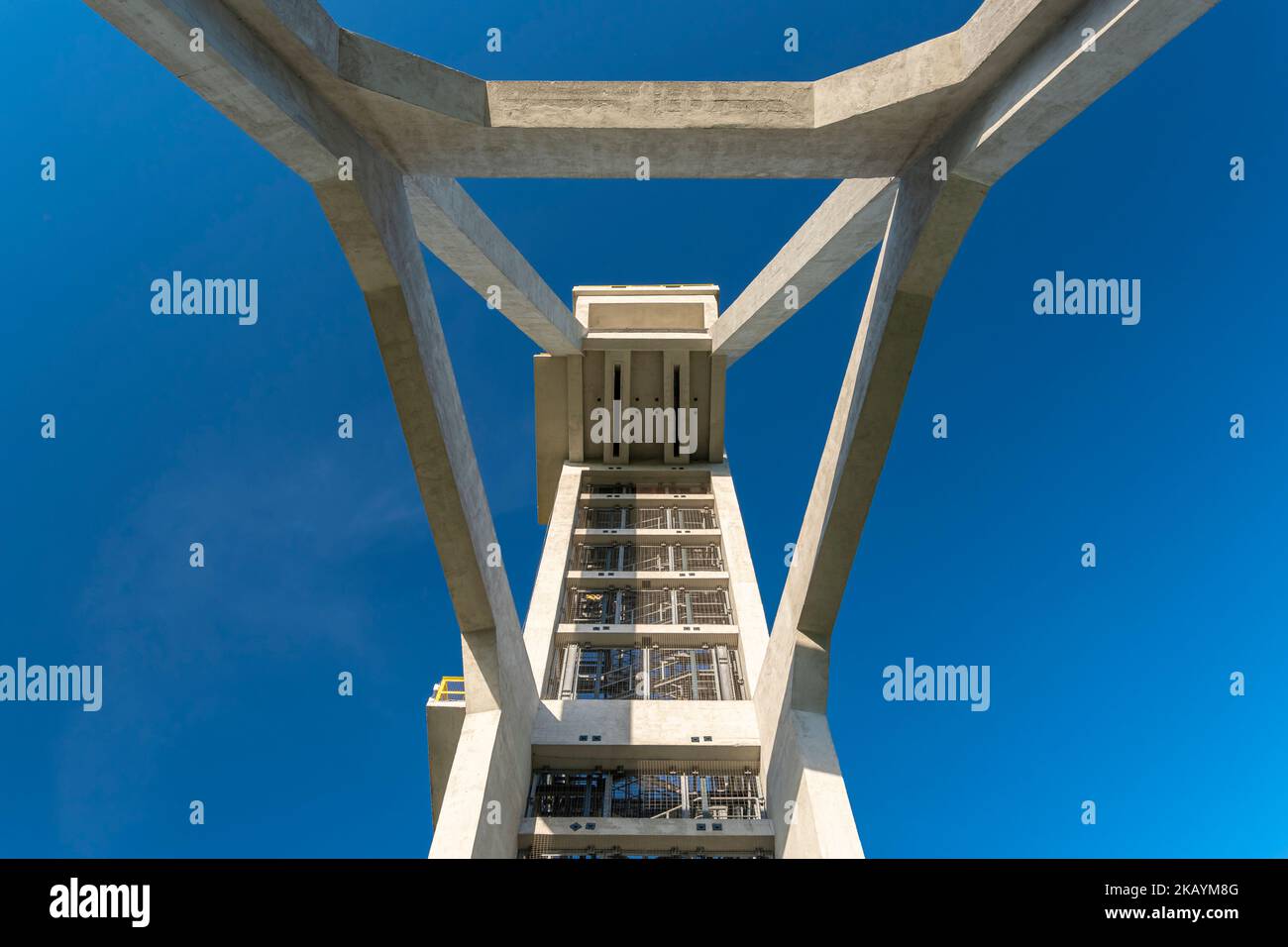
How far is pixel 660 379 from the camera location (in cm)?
2105

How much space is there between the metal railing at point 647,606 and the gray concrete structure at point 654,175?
0.40m

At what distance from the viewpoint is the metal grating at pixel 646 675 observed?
1398cm

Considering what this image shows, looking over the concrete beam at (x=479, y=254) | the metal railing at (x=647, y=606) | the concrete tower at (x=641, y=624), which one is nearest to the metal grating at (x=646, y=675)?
the concrete tower at (x=641, y=624)

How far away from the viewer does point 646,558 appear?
61.2ft

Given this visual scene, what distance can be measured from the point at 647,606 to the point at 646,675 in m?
2.57

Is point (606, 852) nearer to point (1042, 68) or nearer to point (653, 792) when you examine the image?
point (653, 792)

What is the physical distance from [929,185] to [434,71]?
4.86 metres

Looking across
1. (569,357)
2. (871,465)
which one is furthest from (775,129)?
(569,357)

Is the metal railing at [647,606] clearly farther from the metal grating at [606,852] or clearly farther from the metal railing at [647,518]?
the metal grating at [606,852]

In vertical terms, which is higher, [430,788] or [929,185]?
[929,185]

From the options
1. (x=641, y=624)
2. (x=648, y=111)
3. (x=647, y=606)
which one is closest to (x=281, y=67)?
(x=648, y=111)

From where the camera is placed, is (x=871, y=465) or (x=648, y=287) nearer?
(x=871, y=465)
